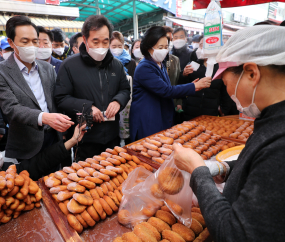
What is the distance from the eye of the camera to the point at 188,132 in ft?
9.31

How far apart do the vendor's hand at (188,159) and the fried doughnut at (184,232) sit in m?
0.42

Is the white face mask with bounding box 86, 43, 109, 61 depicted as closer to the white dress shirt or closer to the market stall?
the white dress shirt

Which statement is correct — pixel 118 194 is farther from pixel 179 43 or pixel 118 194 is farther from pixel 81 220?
pixel 179 43

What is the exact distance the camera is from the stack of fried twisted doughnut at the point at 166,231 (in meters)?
1.15

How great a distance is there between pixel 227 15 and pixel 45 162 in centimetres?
2313

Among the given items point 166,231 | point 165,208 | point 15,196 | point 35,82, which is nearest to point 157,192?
point 165,208

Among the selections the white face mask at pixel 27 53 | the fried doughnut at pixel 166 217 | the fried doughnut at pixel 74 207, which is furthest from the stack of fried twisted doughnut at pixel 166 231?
the white face mask at pixel 27 53

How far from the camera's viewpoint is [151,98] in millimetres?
3268

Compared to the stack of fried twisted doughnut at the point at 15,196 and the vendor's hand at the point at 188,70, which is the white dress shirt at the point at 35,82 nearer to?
the stack of fried twisted doughnut at the point at 15,196

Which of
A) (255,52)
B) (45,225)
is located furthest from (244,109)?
(45,225)

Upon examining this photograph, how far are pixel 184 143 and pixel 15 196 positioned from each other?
75.9 inches

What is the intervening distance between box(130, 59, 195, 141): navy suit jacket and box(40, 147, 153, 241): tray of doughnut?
1447 millimetres

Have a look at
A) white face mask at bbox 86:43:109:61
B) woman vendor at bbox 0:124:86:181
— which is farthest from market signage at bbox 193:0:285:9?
woman vendor at bbox 0:124:86:181

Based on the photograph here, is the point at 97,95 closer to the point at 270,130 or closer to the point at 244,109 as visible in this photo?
the point at 244,109
